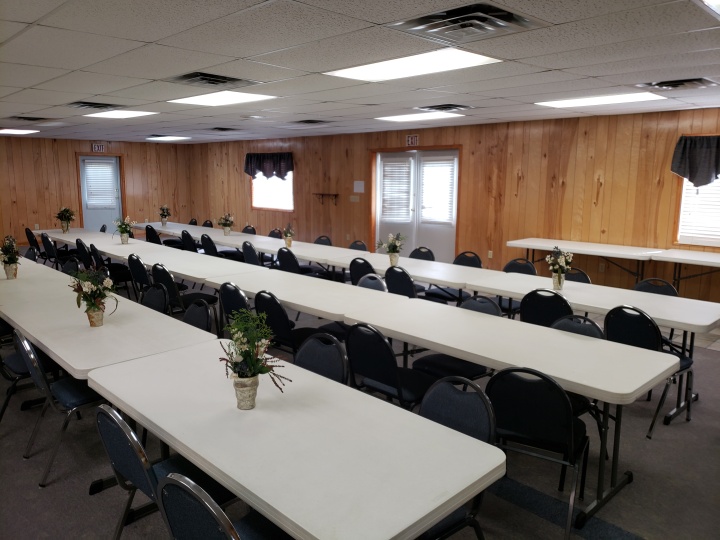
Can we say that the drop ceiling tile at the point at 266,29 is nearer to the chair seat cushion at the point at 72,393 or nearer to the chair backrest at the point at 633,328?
the chair seat cushion at the point at 72,393

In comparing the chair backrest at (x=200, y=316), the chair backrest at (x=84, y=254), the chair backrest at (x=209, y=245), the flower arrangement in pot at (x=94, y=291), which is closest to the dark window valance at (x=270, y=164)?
the chair backrest at (x=209, y=245)

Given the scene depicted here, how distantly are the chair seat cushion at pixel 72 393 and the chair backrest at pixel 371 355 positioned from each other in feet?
4.77

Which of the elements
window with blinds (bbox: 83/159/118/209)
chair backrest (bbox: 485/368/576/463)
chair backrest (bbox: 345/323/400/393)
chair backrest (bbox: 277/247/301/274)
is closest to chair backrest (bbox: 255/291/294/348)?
chair backrest (bbox: 345/323/400/393)

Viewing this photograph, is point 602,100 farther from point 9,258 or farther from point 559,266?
point 9,258

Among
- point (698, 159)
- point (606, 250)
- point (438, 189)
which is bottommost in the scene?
point (606, 250)

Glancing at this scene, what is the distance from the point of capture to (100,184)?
12758 millimetres

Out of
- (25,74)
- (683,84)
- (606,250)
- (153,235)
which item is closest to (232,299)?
(25,74)

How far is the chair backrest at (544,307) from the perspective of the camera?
390cm

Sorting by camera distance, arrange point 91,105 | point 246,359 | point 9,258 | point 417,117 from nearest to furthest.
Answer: point 246,359 → point 9,258 → point 91,105 → point 417,117

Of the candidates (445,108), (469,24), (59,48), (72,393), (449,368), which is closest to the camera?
(469,24)

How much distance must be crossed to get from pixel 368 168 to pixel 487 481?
8479mm

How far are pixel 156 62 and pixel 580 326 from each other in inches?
131

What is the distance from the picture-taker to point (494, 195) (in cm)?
815

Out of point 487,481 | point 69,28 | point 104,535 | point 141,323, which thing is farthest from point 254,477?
point 69,28
